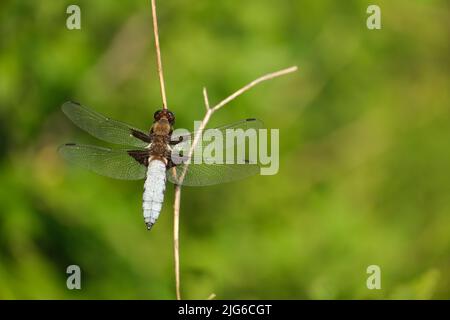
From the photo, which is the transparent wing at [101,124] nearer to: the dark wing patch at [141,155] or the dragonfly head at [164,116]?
the dark wing patch at [141,155]

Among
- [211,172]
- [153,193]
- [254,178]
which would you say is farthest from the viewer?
[254,178]

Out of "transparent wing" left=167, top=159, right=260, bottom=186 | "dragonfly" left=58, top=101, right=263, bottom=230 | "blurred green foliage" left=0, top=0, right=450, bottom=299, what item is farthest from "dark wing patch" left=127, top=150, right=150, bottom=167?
"blurred green foliage" left=0, top=0, right=450, bottom=299

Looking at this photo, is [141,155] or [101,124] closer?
[141,155]

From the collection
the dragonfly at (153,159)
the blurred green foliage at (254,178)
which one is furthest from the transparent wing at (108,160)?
the blurred green foliage at (254,178)

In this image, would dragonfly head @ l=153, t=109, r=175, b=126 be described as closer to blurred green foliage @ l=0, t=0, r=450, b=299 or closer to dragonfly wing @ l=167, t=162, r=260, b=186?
Answer: dragonfly wing @ l=167, t=162, r=260, b=186

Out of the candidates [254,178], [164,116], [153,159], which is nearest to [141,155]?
[153,159]

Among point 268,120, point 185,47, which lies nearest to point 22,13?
point 185,47

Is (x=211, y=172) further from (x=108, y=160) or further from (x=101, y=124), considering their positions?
(x=101, y=124)

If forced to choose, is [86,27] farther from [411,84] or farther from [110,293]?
[411,84]
